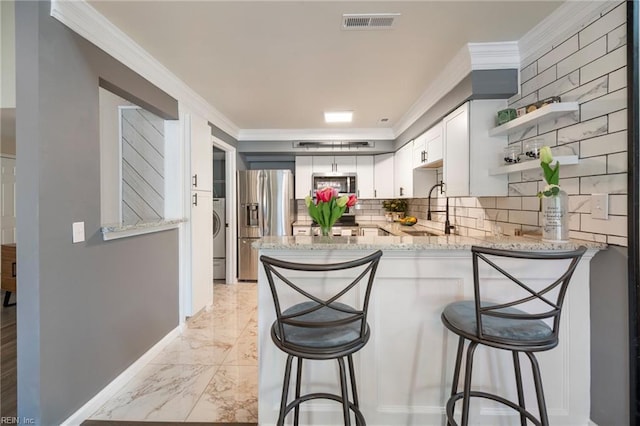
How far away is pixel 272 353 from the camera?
157 cm

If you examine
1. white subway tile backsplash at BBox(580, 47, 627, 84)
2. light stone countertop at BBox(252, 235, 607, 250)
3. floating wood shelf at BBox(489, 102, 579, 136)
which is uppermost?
white subway tile backsplash at BBox(580, 47, 627, 84)

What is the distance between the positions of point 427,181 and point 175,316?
10.6ft

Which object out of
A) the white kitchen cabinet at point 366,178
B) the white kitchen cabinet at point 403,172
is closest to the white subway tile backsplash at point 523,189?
the white kitchen cabinet at point 403,172

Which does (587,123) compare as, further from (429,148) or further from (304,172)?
(304,172)

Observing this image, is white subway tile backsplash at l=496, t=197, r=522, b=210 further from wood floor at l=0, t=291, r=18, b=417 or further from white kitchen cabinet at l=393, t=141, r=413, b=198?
wood floor at l=0, t=291, r=18, b=417

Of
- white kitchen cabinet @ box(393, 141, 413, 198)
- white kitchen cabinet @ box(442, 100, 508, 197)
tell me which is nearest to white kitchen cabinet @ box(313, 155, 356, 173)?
white kitchen cabinet @ box(393, 141, 413, 198)

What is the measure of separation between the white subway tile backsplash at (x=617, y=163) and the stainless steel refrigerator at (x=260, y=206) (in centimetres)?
364

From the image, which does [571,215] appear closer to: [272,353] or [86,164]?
[272,353]

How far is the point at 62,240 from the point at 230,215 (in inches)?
111

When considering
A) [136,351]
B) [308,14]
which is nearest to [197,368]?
[136,351]

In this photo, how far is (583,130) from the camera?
154cm

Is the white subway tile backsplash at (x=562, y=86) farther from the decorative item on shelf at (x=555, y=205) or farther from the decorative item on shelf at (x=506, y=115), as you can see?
the decorative item on shelf at (x=555, y=205)

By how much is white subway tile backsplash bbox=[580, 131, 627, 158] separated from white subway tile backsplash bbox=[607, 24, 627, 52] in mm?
412

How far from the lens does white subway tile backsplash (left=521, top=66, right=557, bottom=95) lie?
69.4 inches
